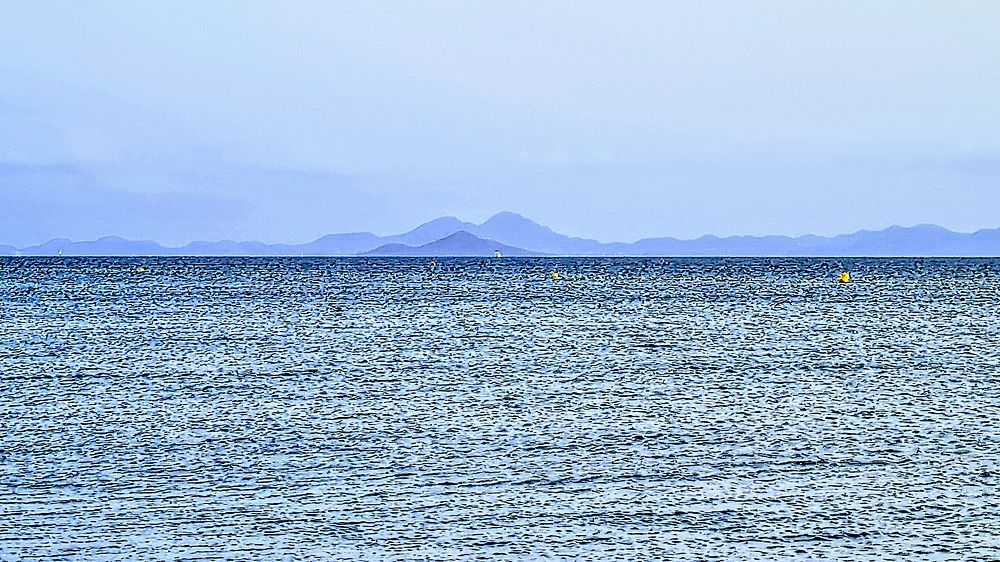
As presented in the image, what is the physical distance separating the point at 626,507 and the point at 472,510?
2.41m

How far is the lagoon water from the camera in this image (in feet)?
59.0

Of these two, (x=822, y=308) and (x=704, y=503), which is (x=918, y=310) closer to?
(x=822, y=308)

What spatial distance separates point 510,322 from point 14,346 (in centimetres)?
2680

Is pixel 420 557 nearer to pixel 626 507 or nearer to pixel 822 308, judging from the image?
pixel 626 507

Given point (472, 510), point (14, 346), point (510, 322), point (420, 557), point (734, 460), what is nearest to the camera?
point (420, 557)

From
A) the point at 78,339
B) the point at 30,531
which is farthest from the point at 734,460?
the point at 78,339

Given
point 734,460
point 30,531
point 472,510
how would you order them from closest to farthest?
point 30,531
point 472,510
point 734,460

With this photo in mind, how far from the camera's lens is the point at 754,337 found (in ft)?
192

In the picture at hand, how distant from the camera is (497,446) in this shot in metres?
25.7

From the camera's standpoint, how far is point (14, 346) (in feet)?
166

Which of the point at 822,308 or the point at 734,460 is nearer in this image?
the point at 734,460

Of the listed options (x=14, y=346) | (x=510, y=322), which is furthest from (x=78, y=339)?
(x=510, y=322)

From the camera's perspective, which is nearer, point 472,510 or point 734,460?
point 472,510

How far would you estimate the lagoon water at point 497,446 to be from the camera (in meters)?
18.0
